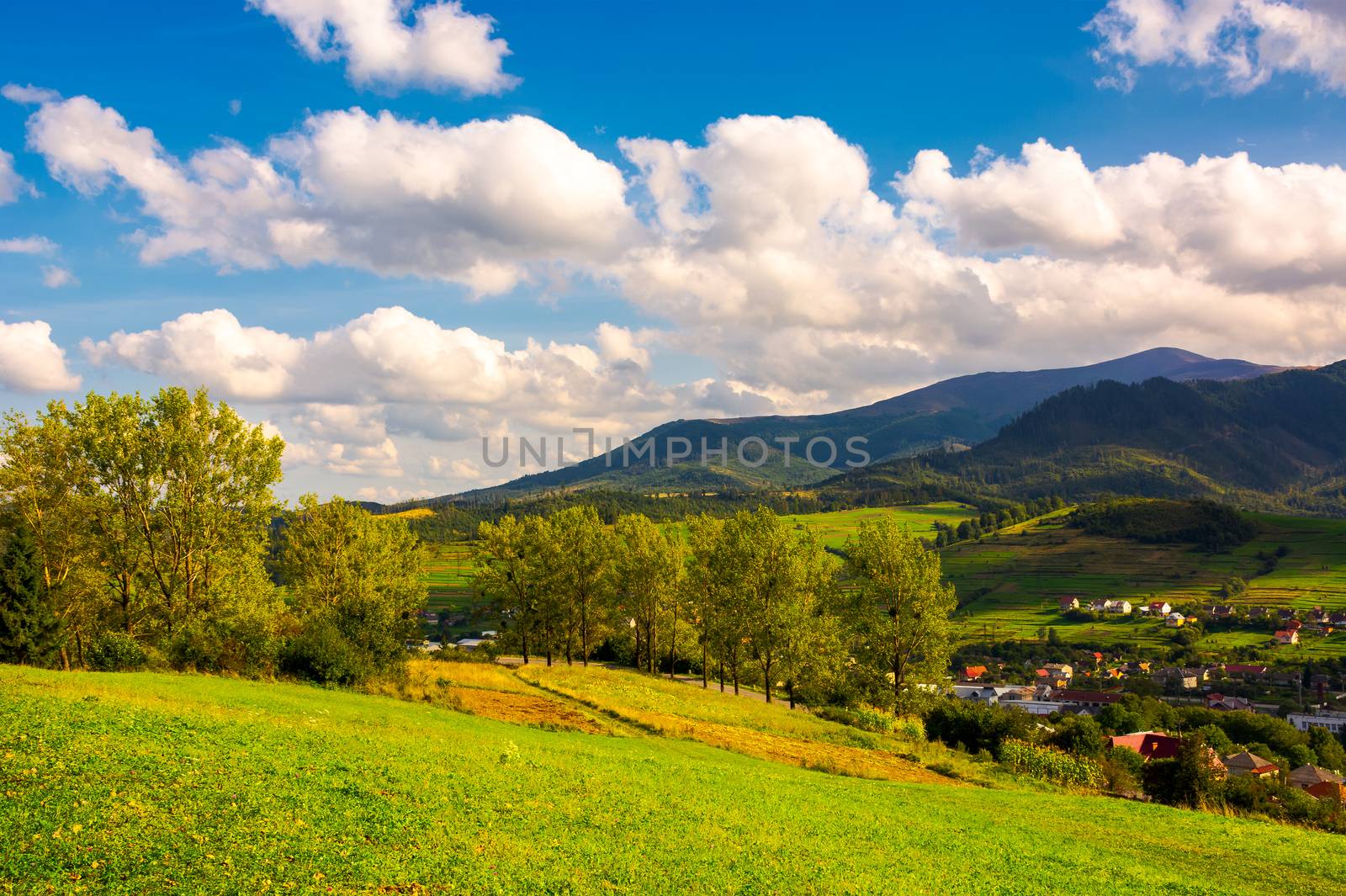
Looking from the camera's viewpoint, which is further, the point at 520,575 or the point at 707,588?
the point at 520,575

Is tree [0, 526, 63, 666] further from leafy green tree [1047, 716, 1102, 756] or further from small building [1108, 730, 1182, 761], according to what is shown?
small building [1108, 730, 1182, 761]

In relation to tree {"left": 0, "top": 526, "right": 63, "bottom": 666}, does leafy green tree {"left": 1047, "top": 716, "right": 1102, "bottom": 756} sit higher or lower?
lower

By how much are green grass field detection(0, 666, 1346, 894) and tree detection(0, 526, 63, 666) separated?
596 inches

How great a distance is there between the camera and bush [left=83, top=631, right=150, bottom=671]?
38.3 meters

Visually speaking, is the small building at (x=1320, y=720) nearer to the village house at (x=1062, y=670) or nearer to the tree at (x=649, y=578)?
the village house at (x=1062, y=670)

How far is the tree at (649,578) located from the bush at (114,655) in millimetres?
45262

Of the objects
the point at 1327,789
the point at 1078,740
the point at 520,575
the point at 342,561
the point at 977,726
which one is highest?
the point at 342,561

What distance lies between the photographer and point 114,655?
38.4 m

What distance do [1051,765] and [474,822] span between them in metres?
36.6

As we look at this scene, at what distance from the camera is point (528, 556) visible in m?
78.4

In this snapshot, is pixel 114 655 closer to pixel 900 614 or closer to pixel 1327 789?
pixel 900 614

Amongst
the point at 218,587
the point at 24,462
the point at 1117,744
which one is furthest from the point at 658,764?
the point at 1117,744

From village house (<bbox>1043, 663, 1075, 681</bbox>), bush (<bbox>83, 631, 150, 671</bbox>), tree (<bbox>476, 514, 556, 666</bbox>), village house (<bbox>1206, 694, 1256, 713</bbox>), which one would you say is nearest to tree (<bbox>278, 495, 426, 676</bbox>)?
tree (<bbox>476, 514, 556, 666</bbox>)

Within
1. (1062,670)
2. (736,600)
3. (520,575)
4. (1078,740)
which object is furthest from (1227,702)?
(520,575)
